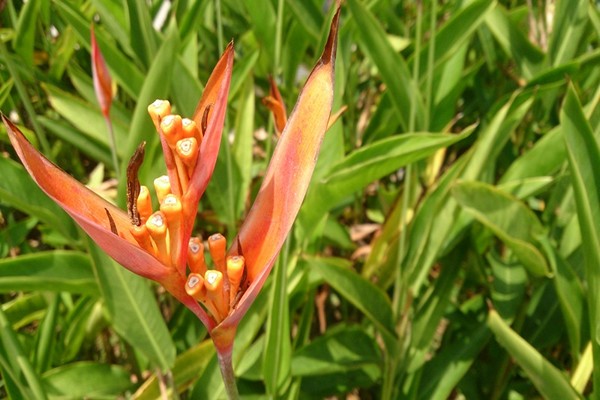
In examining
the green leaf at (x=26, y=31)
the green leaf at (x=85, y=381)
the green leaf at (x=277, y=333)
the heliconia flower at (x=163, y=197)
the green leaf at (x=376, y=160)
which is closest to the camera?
the heliconia flower at (x=163, y=197)

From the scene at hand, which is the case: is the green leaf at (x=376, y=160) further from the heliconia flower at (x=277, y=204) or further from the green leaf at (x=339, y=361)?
the heliconia flower at (x=277, y=204)

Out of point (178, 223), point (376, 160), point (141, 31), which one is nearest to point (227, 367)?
point (178, 223)

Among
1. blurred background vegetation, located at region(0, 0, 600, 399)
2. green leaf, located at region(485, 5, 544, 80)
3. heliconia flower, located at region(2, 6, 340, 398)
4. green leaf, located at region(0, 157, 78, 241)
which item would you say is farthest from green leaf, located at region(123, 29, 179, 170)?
green leaf, located at region(485, 5, 544, 80)

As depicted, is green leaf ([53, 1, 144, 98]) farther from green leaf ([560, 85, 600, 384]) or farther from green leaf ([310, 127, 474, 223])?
green leaf ([560, 85, 600, 384])

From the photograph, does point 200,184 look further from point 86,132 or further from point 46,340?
point 86,132

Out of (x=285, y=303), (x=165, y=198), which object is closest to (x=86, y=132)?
(x=285, y=303)

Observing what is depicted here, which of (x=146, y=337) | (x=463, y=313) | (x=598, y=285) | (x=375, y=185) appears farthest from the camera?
(x=375, y=185)

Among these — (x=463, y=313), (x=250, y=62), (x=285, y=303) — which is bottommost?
(x=463, y=313)

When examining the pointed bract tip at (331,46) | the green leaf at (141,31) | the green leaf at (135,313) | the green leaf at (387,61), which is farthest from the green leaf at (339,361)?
the pointed bract tip at (331,46)
